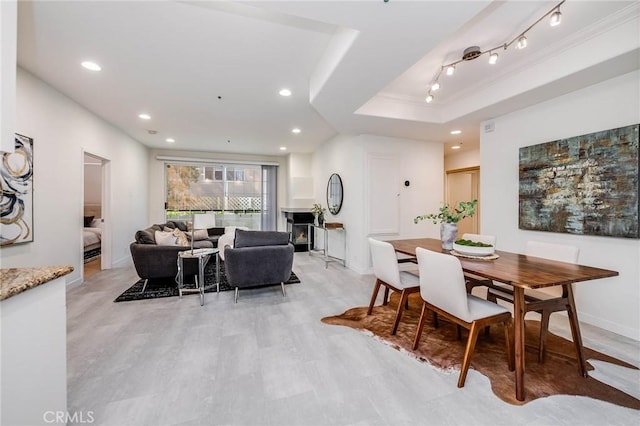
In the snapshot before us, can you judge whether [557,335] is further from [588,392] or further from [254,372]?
[254,372]

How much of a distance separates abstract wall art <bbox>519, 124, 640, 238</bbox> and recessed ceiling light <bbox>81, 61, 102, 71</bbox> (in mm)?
4996

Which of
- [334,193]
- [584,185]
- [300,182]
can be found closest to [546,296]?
[584,185]

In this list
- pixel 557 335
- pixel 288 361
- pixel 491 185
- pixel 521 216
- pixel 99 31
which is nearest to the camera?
pixel 288 361

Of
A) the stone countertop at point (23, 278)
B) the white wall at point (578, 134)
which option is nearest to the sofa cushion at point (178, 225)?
the stone countertop at point (23, 278)

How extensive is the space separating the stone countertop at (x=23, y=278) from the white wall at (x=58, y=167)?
2.23 metres

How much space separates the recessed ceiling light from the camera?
2686mm

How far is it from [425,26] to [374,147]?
9.12 ft

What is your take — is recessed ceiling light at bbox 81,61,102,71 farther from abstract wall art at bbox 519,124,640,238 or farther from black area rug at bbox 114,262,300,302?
abstract wall art at bbox 519,124,640,238

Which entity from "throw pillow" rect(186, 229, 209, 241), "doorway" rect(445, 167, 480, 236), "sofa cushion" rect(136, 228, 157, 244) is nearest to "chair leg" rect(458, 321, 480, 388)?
"sofa cushion" rect(136, 228, 157, 244)

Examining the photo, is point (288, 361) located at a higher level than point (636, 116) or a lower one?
lower

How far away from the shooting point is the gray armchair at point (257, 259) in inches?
123

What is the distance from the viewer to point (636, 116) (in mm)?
2299

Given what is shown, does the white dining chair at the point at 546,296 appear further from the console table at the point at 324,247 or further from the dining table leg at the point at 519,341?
the console table at the point at 324,247

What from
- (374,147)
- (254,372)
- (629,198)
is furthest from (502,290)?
(374,147)
